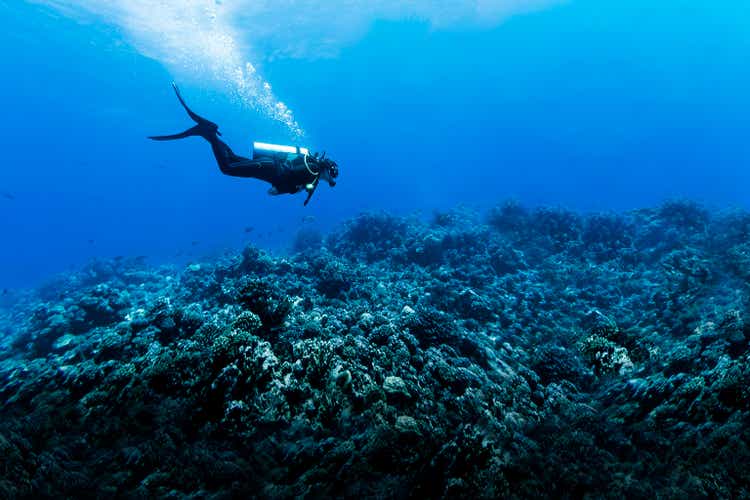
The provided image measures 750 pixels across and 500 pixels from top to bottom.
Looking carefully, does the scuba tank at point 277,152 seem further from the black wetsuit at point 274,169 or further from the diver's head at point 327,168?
the diver's head at point 327,168

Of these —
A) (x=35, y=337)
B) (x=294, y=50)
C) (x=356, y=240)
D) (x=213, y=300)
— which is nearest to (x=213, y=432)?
(x=213, y=300)

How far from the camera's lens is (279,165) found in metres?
8.42

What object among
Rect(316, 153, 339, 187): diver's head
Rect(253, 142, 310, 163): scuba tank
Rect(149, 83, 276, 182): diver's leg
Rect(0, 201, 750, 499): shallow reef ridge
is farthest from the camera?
Rect(149, 83, 276, 182): diver's leg

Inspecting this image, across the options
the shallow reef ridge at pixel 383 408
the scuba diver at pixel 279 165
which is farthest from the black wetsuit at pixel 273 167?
the shallow reef ridge at pixel 383 408

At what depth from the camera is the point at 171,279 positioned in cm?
2017

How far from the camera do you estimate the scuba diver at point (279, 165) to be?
807 cm

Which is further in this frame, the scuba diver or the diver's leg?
the diver's leg

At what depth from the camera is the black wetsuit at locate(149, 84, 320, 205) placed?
26.5 feet

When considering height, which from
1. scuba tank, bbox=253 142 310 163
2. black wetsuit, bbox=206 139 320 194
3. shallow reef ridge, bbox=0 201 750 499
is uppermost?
scuba tank, bbox=253 142 310 163

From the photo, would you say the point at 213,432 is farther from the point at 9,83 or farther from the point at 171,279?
the point at 9,83

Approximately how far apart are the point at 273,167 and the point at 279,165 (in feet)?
0.54

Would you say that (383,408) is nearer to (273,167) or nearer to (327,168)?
(327,168)

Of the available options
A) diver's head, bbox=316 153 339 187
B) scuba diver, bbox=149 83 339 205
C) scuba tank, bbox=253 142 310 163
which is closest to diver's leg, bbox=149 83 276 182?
scuba diver, bbox=149 83 339 205

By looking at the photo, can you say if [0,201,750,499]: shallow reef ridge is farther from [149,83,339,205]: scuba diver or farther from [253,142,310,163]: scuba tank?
[253,142,310,163]: scuba tank
